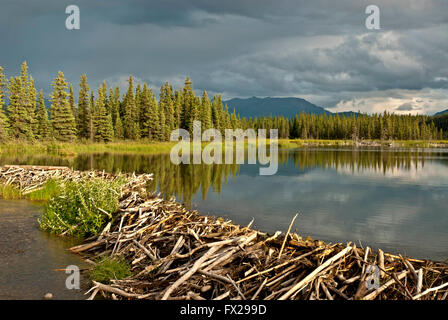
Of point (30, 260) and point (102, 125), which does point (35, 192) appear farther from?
point (102, 125)

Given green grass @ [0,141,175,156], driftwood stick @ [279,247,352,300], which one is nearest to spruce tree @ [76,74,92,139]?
green grass @ [0,141,175,156]

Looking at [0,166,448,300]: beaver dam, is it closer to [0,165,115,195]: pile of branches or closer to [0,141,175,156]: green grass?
[0,165,115,195]: pile of branches

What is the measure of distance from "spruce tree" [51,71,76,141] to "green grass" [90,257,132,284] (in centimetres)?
6663

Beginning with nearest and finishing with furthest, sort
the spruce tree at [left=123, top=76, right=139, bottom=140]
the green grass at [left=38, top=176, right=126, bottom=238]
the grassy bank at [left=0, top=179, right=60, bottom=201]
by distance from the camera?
the green grass at [left=38, top=176, right=126, bottom=238] → the grassy bank at [left=0, top=179, right=60, bottom=201] → the spruce tree at [left=123, top=76, right=139, bottom=140]

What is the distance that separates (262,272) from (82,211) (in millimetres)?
7297

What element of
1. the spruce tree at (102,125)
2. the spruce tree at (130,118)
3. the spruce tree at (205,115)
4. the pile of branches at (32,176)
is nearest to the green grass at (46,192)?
the pile of branches at (32,176)

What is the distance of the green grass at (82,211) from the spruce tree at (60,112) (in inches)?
2428

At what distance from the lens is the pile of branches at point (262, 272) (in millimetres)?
6027

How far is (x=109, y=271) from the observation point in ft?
24.7

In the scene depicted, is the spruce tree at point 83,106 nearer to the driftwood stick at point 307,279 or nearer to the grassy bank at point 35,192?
the grassy bank at point 35,192

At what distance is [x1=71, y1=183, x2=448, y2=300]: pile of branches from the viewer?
603 cm

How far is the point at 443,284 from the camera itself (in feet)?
20.3

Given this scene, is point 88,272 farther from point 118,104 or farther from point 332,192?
point 118,104
